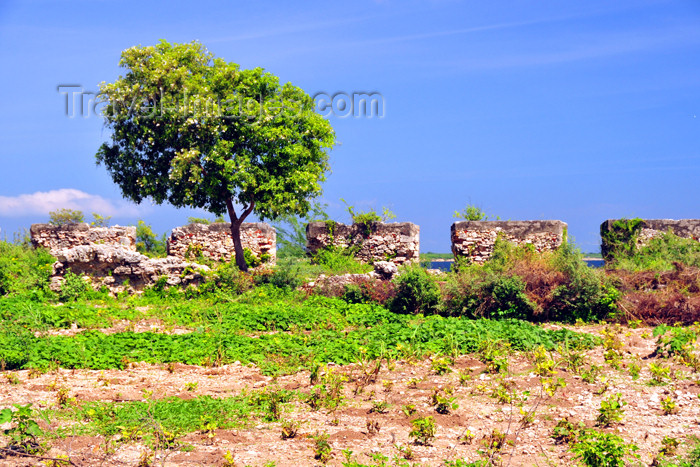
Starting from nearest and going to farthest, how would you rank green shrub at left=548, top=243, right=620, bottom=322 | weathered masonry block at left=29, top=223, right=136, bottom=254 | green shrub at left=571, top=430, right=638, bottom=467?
green shrub at left=571, top=430, right=638, bottom=467 → green shrub at left=548, top=243, right=620, bottom=322 → weathered masonry block at left=29, top=223, right=136, bottom=254

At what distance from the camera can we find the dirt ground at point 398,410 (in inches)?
204

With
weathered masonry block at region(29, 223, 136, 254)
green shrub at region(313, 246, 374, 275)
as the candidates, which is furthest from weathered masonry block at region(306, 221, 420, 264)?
weathered masonry block at region(29, 223, 136, 254)

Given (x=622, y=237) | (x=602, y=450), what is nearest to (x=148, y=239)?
(x=622, y=237)

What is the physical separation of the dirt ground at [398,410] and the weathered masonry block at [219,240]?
36.8 ft

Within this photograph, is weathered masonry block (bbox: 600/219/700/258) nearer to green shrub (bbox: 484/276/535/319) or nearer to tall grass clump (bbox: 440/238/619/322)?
tall grass clump (bbox: 440/238/619/322)

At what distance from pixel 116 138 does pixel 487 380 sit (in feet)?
44.0

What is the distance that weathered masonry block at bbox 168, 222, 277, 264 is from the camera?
19312 mm

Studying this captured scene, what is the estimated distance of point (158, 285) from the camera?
47.4 feet

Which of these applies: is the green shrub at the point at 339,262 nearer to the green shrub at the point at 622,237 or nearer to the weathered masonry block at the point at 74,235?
the weathered masonry block at the point at 74,235

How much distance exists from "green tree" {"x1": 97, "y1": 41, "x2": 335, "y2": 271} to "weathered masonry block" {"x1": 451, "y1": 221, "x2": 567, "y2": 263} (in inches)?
186

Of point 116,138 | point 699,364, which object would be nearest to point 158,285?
point 116,138

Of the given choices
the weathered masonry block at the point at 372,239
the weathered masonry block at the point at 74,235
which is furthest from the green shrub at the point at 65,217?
the weathered masonry block at the point at 372,239

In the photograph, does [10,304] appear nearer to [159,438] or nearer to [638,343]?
[159,438]

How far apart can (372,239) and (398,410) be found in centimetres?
1257
